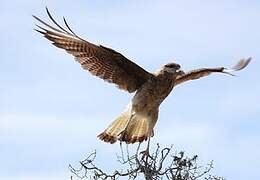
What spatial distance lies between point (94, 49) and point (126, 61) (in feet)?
1.60

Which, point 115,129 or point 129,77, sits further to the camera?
point 129,77

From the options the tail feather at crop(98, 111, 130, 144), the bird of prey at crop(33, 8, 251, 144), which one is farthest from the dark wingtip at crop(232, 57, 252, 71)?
the tail feather at crop(98, 111, 130, 144)

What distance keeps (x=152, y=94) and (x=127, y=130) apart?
2.21ft

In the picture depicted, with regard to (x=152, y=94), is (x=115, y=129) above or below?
below

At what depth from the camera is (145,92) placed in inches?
365

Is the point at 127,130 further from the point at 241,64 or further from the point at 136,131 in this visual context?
the point at 241,64

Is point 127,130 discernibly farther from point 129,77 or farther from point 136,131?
point 129,77

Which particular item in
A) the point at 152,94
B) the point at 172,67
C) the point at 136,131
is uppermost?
the point at 172,67

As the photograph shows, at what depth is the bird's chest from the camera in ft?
30.0

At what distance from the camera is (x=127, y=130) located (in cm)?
884

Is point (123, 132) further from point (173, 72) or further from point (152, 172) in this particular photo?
point (152, 172)

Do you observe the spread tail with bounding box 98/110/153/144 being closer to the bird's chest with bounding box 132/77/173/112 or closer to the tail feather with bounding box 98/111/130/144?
the tail feather with bounding box 98/111/130/144

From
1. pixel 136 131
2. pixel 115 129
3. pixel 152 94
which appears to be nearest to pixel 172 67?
pixel 152 94

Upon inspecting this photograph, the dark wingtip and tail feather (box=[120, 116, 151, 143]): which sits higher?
the dark wingtip
